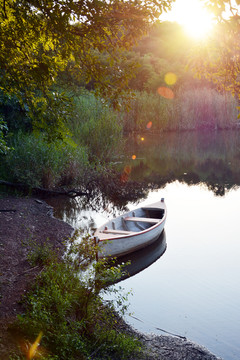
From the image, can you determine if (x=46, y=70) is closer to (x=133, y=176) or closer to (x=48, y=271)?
(x=48, y=271)

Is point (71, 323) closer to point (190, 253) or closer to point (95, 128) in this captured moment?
point (190, 253)

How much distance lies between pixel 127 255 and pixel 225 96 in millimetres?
29267

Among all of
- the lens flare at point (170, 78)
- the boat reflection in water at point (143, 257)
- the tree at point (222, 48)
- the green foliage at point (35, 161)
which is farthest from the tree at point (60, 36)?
the lens flare at point (170, 78)

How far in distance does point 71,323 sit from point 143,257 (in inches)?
209

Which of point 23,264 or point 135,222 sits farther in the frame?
point 135,222

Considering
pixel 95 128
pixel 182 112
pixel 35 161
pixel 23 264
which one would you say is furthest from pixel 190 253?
pixel 182 112

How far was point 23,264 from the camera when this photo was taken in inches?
294

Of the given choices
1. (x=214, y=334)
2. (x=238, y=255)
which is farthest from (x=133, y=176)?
(x=214, y=334)

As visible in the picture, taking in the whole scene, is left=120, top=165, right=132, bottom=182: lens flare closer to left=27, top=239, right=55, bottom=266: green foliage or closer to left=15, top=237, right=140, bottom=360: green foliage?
left=27, top=239, right=55, bottom=266: green foliage

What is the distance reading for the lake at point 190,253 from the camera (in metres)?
7.07

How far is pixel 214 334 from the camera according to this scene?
6.77 m

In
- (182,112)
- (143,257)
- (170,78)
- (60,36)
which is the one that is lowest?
(143,257)

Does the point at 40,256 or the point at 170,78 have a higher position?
the point at 170,78

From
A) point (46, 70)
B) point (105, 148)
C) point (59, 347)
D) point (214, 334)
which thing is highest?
point (46, 70)
